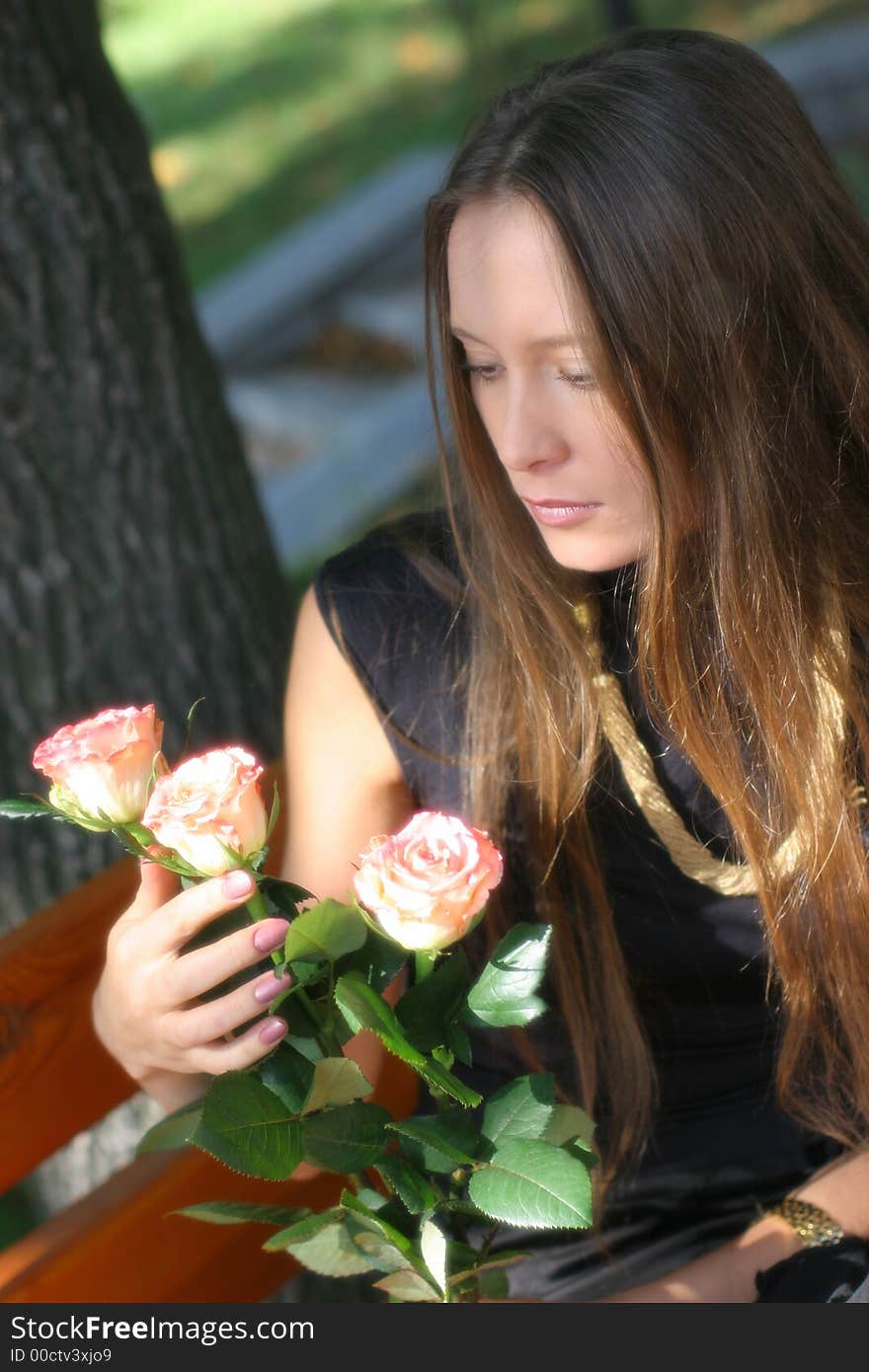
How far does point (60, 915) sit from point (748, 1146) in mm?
894

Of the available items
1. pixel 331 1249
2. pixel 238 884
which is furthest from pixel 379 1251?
pixel 238 884

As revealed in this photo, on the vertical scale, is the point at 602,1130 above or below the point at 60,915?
below

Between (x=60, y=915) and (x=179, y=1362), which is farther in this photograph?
(x=60, y=915)

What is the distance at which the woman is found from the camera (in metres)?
1.42

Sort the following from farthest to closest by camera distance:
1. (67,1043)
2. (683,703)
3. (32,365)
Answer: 1. (32,365)
2. (67,1043)
3. (683,703)

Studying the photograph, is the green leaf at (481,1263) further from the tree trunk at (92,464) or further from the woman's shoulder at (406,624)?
the tree trunk at (92,464)

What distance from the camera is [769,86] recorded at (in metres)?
1.51

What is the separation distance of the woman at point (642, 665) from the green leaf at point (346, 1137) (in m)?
0.08

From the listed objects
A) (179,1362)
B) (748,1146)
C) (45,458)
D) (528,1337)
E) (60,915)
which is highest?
(45,458)

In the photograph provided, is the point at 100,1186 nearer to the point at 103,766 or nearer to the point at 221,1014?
the point at 221,1014

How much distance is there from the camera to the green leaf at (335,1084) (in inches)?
45.9

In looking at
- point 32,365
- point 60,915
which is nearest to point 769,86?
point 32,365

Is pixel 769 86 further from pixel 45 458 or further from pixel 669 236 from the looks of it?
pixel 45 458

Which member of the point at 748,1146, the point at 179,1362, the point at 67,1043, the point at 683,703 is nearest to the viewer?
the point at 179,1362
